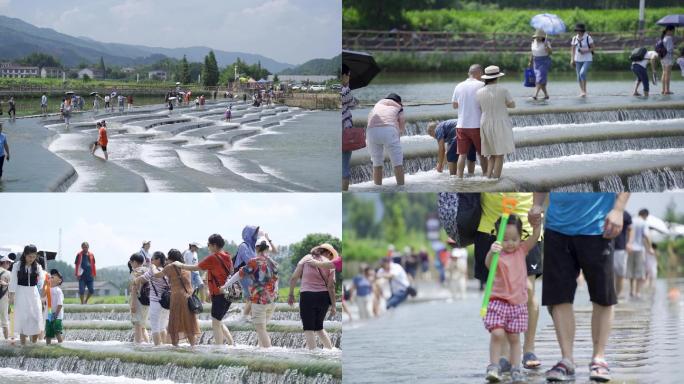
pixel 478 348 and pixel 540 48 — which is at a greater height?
pixel 540 48

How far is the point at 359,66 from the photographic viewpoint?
11.4 m

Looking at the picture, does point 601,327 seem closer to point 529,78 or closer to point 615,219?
point 615,219

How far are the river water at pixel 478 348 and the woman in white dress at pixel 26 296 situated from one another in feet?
7.92

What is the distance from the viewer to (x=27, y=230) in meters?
10.7

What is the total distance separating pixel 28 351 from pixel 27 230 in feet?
3.05

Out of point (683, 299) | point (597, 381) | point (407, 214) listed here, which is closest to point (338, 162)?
point (597, 381)

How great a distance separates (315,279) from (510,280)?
94.0 inches

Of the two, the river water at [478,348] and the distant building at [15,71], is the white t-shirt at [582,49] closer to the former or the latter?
the river water at [478,348]

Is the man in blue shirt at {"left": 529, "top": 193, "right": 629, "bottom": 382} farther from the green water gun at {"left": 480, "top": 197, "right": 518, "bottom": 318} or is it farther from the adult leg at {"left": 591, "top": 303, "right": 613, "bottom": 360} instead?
the green water gun at {"left": 480, "top": 197, "right": 518, "bottom": 318}

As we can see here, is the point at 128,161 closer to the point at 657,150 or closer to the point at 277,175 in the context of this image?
the point at 277,175

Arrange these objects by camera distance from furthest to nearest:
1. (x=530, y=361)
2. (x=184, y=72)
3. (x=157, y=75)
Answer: (x=157, y=75), (x=184, y=72), (x=530, y=361)

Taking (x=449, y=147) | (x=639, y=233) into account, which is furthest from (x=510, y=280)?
(x=639, y=233)

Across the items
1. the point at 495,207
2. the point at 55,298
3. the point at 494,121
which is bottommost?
the point at 55,298

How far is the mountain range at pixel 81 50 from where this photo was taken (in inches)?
430
